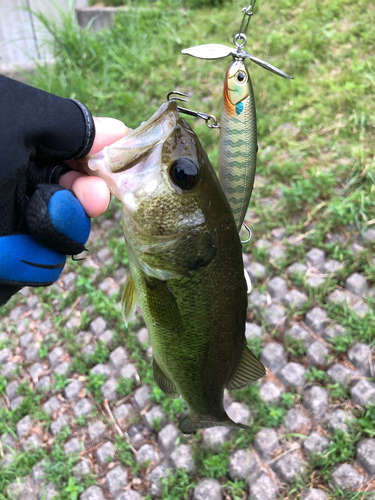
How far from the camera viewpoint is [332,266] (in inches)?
113

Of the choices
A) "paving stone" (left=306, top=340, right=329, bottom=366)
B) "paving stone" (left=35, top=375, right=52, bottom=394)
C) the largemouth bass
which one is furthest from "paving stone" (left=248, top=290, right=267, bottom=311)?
"paving stone" (left=35, top=375, right=52, bottom=394)

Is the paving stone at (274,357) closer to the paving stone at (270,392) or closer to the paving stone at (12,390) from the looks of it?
the paving stone at (270,392)

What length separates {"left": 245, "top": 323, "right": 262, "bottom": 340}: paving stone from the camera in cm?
272

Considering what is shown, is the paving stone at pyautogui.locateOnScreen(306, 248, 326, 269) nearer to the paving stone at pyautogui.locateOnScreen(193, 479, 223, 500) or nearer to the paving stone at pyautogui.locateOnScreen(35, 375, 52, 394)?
the paving stone at pyautogui.locateOnScreen(193, 479, 223, 500)

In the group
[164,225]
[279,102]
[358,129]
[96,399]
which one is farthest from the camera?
[279,102]

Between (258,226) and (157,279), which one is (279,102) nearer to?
(258,226)

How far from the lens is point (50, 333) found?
311 centimetres

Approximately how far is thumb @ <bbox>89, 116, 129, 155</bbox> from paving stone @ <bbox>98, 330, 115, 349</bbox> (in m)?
1.81

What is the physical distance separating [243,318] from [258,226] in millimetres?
1828

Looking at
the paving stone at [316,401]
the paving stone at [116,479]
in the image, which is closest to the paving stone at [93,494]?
the paving stone at [116,479]

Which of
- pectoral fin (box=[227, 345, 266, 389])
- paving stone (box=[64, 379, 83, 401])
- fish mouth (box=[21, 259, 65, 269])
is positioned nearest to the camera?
fish mouth (box=[21, 259, 65, 269])

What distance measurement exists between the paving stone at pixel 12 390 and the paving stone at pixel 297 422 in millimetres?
2082

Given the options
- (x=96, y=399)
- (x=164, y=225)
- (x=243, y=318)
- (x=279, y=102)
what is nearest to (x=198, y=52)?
(x=164, y=225)

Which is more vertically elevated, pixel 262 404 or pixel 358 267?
pixel 358 267
